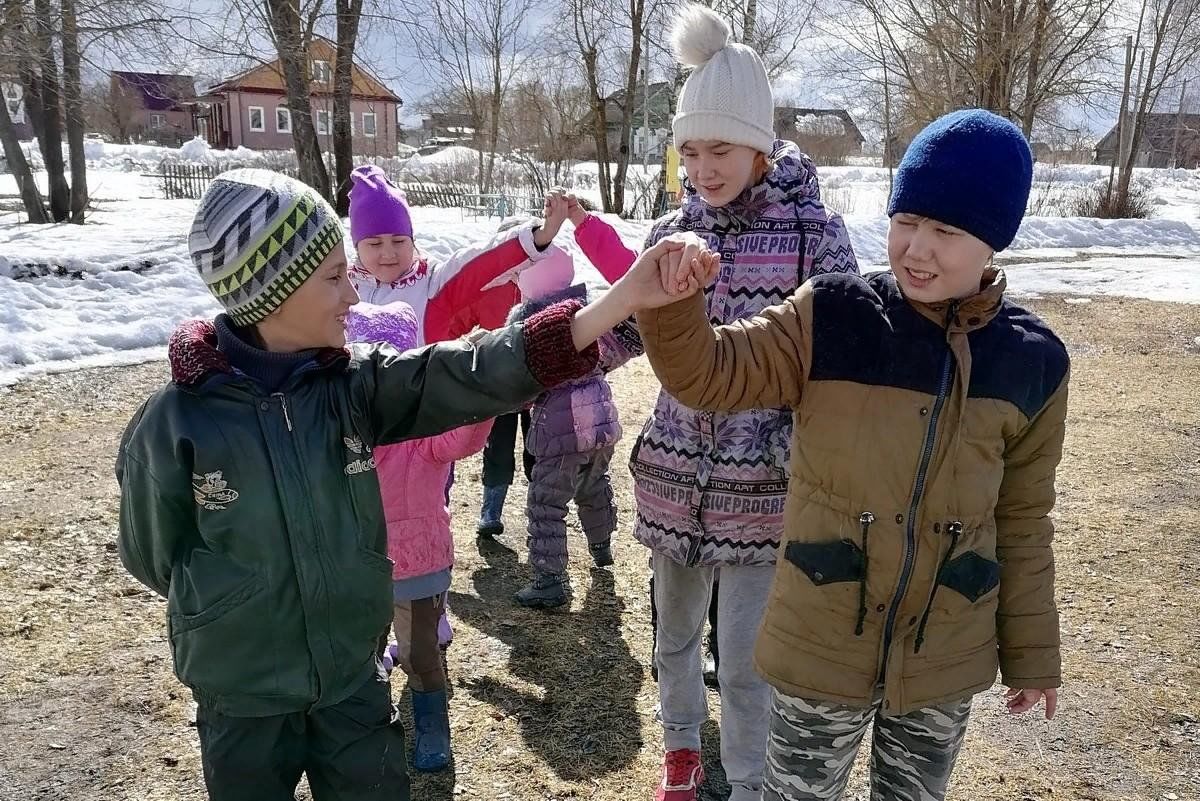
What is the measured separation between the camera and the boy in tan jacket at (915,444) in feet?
5.68

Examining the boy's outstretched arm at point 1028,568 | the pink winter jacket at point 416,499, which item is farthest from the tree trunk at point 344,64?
the boy's outstretched arm at point 1028,568

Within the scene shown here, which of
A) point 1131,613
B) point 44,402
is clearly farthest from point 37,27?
point 1131,613

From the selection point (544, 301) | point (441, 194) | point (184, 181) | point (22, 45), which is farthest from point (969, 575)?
point (184, 181)

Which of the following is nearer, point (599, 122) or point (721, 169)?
point (721, 169)

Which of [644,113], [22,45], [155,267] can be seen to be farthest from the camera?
[644,113]

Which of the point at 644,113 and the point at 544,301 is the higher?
the point at 644,113

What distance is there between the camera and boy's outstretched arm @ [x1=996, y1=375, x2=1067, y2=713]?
184 cm

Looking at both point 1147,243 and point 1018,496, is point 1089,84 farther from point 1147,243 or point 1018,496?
point 1018,496

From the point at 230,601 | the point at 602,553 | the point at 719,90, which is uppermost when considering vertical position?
the point at 719,90

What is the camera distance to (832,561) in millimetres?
1784

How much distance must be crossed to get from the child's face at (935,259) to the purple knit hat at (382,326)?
1328mm

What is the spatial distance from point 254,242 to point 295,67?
55.4ft

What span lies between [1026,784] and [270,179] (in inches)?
109

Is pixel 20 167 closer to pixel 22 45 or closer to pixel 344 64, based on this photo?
pixel 22 45
